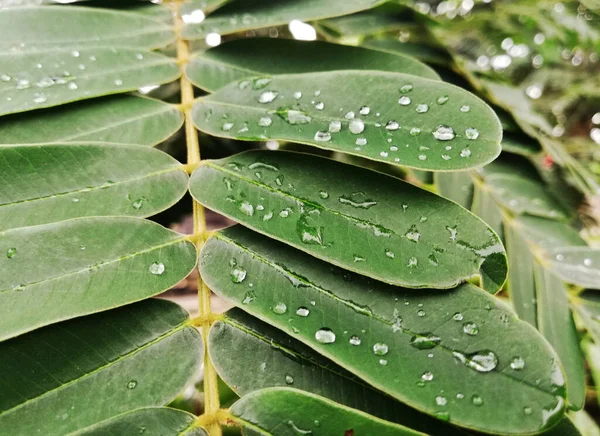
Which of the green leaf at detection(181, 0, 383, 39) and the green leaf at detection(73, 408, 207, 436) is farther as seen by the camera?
the green leaf at detection(181, 0, 383, 39)

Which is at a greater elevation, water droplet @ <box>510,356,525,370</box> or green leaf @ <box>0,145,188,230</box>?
green leaf @ <box>0,145,188,230</box>

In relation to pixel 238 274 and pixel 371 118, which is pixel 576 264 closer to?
pixel 371 118

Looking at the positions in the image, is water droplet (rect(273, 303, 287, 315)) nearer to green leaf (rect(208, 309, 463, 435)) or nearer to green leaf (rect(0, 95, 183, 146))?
green leaf (rect(208, 309, 463, 435))

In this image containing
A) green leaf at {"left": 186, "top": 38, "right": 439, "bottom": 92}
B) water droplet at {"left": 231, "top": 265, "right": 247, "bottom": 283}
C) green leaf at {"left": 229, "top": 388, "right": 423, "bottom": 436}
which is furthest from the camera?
green leaf at {"left": 186, "top": 38, "right": 439, "bottom": 92}

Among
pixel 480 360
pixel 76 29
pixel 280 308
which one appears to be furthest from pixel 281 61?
pixel 480 360

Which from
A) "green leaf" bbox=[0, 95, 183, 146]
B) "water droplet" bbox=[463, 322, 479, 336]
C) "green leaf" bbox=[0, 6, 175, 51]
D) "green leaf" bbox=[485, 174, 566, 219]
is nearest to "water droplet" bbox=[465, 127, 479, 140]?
"water droplet" bbox=[463, 322, 479, 336]

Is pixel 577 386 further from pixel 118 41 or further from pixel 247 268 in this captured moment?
pixel 118 41


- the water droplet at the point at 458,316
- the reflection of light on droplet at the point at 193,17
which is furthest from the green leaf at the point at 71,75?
the water droplet at the point at 458,316
